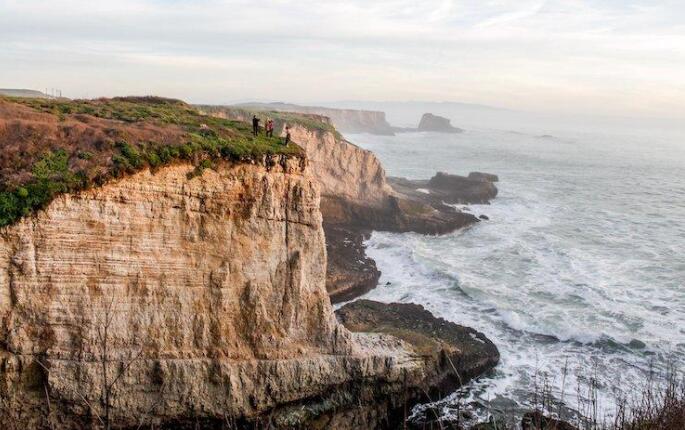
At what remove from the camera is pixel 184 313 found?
1540cm

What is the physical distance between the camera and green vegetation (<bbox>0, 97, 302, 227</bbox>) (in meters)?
13.6

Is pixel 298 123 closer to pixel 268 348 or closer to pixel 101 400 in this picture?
pixel 268 348

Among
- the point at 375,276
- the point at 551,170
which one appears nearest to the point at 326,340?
the point at 375,276

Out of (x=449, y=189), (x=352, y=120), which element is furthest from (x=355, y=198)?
(x=352, y=120)

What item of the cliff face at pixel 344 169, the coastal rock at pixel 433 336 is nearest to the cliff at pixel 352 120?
the cliff face at pixel 344 169

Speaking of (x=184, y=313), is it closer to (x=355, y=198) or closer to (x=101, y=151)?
(x=101, y=151)

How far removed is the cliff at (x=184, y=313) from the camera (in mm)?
13867

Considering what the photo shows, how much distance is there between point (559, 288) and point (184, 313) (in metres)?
22.5

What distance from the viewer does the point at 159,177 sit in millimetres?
15117

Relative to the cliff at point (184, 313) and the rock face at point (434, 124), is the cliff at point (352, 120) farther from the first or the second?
the cliff at point (184, 313)

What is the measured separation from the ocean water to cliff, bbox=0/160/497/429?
550 centimetres

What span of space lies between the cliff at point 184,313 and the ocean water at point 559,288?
5.50 metres

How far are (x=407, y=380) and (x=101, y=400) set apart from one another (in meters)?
10.4

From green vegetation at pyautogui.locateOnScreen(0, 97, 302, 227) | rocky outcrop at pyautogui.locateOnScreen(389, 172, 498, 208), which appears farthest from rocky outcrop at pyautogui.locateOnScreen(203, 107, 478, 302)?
green vegetation at pyautogui.locateOnScreen(0, 97, 302, 227)
